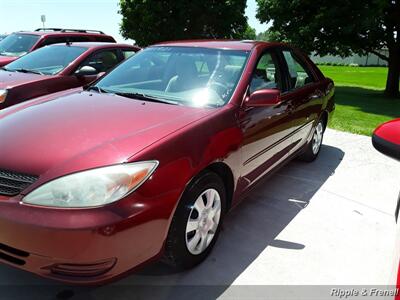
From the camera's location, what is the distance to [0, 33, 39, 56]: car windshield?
30.0 ft

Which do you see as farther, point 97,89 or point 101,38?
point 101,38

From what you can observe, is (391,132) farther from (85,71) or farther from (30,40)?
(30,40)

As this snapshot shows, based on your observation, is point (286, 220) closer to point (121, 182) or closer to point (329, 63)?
point (121, 182)

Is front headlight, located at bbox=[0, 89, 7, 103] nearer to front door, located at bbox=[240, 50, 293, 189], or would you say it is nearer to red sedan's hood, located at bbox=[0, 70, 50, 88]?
red sedan's hood, located at bbox=[0, 70, 50, 88]

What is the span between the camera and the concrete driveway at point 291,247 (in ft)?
8.54

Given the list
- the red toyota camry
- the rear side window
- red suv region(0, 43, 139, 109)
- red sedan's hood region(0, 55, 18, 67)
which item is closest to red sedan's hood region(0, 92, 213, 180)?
the red toyota camry

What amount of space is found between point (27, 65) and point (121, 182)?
5.15m

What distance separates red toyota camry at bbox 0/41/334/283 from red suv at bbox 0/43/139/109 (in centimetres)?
234

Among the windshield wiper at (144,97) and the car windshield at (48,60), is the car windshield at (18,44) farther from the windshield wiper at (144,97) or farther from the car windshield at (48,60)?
the windshield wiper at (144,97)

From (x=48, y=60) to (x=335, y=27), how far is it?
1085 cm

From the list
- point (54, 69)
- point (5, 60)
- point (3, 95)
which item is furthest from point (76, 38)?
point (3, 95)

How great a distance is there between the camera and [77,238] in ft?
6.56

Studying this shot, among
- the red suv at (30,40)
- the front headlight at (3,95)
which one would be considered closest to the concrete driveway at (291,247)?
the front headlight at (3,95)

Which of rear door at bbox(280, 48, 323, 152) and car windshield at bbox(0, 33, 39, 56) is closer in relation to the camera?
rear door at bbox(280, 48, 323, 152)
